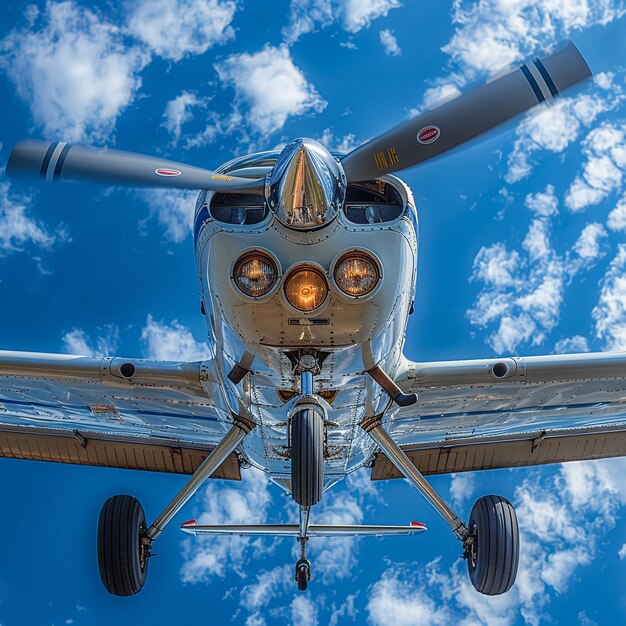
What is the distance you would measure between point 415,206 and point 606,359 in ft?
11.5

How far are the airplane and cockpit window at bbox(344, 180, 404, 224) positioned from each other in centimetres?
2

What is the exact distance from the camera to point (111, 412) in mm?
11305

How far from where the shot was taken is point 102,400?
10.8m

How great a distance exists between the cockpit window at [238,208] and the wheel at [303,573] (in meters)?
7.33

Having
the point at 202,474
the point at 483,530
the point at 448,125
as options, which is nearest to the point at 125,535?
the point at 202,474

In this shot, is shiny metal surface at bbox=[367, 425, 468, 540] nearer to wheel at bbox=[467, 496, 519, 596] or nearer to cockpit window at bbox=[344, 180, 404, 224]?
wheel at bbox=[467, 496, 519, 596]

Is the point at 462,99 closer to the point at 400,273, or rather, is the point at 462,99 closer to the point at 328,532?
the point at 400,273

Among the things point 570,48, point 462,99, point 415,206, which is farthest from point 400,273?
point 570,48

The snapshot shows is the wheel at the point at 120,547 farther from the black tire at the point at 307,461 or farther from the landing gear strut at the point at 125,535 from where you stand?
the black tire at the point at 307,461

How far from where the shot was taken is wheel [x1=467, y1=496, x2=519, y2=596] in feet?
32.7

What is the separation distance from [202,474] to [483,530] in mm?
3903

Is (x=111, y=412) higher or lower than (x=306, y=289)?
higher

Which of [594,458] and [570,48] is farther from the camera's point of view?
[594,458]

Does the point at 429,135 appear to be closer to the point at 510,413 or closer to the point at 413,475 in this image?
the point at 413,475
